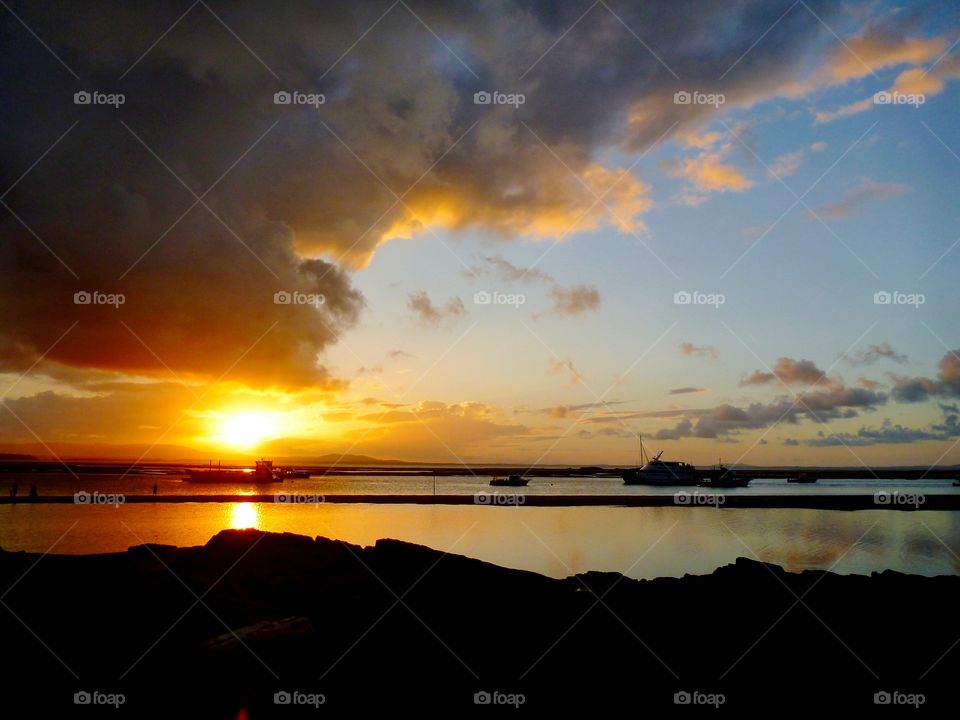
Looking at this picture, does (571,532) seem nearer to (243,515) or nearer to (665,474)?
(243,515)

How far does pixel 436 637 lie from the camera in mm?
11812

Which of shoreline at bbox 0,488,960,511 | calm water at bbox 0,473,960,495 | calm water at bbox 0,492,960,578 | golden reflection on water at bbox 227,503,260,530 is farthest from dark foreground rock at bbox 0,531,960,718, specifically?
calm water at bbox 0,473,960,495

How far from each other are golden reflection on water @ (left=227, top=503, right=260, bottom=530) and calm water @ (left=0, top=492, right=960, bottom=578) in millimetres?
147

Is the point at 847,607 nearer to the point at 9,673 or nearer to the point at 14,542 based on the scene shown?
the point at 9,673

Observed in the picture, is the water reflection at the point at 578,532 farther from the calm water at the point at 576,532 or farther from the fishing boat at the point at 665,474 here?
the fishing boat at the point at 665,474

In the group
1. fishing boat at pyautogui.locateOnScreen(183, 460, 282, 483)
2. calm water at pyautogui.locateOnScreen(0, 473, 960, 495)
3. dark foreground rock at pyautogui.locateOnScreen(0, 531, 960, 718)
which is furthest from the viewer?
fishing boat at pyautogui.locateOnScreen(183, 460, 282, 483)

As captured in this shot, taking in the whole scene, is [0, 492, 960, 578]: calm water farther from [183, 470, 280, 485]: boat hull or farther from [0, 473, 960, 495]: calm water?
[183, 470, 280, 485]: boat hull

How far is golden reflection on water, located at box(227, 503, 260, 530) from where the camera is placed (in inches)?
1676

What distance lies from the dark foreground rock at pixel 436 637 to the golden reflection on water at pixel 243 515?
2633cm

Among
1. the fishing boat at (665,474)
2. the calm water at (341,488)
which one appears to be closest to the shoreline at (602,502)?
the calm water at (341,488)

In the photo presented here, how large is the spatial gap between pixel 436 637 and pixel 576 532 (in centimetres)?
2475

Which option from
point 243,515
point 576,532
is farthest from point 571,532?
point 243,515

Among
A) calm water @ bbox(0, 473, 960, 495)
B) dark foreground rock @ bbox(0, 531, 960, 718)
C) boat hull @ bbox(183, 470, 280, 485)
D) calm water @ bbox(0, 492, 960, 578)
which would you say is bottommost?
dark foreground rock @ bbox(0, 531, 960, 718)

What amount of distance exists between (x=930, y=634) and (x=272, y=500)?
63.5 meters
